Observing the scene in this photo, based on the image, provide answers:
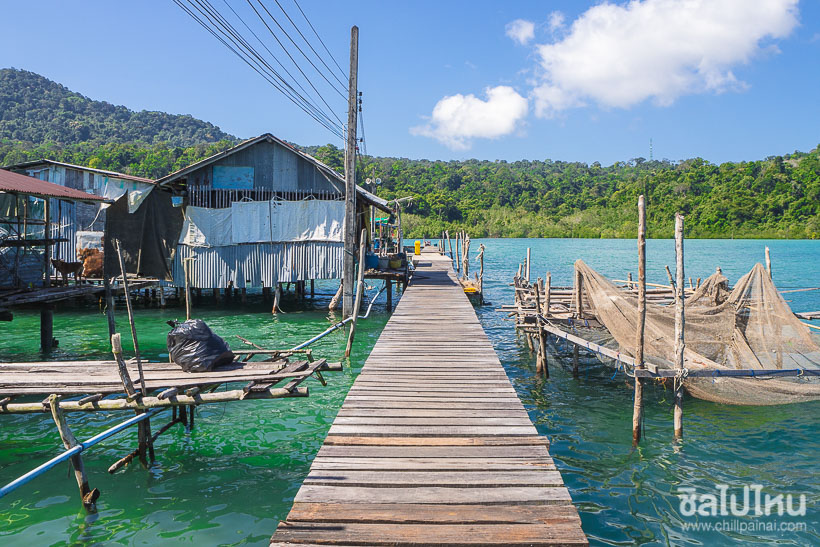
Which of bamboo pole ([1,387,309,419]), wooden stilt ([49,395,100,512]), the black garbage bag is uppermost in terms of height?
the black garbage bag

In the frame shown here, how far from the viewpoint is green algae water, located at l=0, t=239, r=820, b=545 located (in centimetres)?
575

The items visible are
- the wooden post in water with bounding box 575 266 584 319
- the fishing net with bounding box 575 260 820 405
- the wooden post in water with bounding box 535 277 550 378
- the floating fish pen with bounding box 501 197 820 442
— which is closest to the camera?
the floating fish pen with bounding box 501 197 820 442

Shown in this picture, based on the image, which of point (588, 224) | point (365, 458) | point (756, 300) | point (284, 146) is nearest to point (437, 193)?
point (588, 224)

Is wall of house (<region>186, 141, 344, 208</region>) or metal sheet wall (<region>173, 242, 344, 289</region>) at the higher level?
wall of house (<region>186, 141, 344, 208</region>)

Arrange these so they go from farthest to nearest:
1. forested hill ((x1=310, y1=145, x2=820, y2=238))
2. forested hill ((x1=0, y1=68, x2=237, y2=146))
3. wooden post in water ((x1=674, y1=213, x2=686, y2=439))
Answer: forested hill ((x1=0, y1=68, x2=237, y2=146))
forested hill ((x1=310, y1=145, x2=820, y2=238))
wooden post in water ((x1=674, y1=213, x2=686, y2=439))

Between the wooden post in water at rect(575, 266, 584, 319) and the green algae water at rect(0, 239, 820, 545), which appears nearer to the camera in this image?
the green algae water at rect(0, 239, 820, 545)

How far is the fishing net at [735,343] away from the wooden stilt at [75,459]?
791 cm

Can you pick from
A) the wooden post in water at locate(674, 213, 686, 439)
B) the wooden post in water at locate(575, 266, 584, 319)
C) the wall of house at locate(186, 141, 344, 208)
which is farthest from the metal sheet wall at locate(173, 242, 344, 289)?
the wooden post in water at locate(674, 213, 686, 439)

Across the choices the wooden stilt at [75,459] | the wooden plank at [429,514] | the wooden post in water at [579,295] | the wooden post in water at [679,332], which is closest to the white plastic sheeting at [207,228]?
the wooden post in water at [579,295]

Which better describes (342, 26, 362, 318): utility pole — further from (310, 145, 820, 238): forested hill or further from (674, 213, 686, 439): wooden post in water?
(310, 145, 820, 238): forested hill

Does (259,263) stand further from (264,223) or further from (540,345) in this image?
(540,345)

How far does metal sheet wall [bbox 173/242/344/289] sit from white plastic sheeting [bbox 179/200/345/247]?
253mm

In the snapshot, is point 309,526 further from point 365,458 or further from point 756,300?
point 756,300

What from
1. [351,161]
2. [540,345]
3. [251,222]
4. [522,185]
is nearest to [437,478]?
[540,345]
